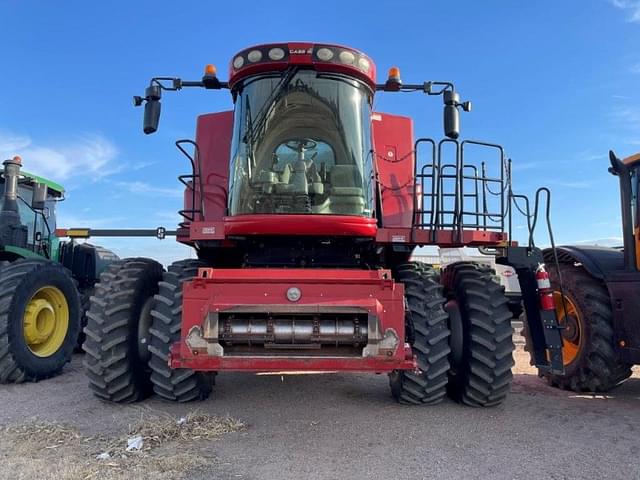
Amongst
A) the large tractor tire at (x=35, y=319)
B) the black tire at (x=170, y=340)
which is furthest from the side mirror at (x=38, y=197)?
the black tire at (x=170, y=340)

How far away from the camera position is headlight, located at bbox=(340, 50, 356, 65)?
5.11m

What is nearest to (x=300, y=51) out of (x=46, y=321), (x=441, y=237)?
(x=441, y=237)

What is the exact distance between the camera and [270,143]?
512 centimetres

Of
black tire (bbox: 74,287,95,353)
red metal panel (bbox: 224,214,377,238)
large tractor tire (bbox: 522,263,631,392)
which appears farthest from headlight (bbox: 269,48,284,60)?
black tire (bbox: 74,287,95,353)

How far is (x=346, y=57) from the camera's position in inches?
202

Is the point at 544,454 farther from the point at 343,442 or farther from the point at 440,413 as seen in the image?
the point at 343,442

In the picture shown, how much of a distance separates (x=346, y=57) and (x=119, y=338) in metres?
3.36

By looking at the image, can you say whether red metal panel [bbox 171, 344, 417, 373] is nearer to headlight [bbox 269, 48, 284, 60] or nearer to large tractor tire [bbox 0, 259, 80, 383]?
headlight [bbox 269, 48, 284, 60]

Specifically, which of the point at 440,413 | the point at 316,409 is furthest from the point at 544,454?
the point at 316,409

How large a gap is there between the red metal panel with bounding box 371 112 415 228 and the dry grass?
2631 mm

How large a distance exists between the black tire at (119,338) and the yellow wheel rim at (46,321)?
2138 millimetres

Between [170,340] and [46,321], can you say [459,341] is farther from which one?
[46,321]

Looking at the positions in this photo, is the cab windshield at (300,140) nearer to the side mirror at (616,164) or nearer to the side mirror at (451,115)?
the side mirror at (451,115)

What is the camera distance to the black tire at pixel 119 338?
507 centimetres
